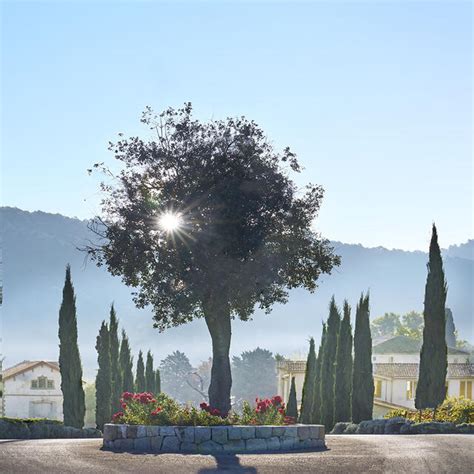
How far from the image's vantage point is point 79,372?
5119cm

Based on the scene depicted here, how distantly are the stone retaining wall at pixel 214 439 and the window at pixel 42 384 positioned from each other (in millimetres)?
80368

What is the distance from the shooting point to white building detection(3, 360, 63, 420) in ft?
347

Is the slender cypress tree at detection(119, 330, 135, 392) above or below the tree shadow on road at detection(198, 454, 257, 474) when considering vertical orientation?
above

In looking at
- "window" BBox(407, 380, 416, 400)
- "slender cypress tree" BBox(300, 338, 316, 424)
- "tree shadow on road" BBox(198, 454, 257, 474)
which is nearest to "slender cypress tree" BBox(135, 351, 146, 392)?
"slender cypress tree" BBox(300, 338, 316, 424)

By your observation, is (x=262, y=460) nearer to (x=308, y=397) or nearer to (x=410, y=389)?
(x=308, y=397)

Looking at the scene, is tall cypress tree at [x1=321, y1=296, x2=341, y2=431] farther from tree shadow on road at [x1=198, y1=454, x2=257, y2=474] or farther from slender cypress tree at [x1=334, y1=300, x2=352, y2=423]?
tree shadow on road at [x1=198, y1=454, x2=257, y2=474]

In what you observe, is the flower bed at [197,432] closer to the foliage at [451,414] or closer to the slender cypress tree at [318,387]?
the foliage at [451,414]

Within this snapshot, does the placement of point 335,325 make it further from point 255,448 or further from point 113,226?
point 255,448

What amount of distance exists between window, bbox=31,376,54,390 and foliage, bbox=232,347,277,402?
81025 mm

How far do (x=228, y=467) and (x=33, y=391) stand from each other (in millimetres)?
86283

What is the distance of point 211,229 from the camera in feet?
113

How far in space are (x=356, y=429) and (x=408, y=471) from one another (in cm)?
2036

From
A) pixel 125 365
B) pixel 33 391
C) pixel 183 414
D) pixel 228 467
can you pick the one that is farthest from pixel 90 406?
pixel 228 467

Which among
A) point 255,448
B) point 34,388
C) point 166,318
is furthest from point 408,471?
point 34,388
